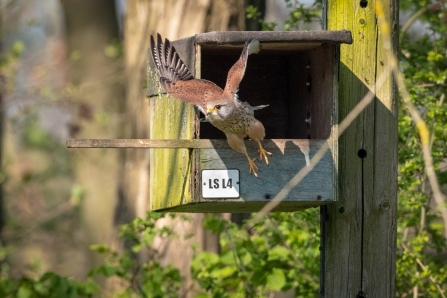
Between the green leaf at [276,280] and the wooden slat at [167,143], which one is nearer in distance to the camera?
the wooden slat at [167,143]

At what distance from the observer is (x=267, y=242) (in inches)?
208

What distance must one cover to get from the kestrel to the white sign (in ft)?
0.31

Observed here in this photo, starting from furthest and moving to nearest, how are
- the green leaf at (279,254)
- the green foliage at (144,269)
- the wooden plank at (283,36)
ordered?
the green leaf at (279,254), the green foliage at (144,269), the wooden plank at (283,36)

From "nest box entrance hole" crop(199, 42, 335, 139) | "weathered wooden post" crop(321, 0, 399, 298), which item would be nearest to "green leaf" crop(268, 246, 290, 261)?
"nest box entrance hole" crop(199, 42, 335, 139)

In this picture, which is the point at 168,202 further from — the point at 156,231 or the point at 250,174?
the point at 156,231

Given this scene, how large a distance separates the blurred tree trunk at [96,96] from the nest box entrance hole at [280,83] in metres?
5.40

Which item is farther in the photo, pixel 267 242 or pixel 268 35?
pixel 267 242

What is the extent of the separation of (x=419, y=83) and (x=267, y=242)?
4.78ft

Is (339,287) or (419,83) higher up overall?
(419,83)

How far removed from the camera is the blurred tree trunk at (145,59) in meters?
6.25

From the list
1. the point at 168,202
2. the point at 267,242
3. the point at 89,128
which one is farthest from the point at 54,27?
the point at 168,202

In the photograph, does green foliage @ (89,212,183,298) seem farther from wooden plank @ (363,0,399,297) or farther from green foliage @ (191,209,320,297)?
wooden plank @ (363,0,399,297)

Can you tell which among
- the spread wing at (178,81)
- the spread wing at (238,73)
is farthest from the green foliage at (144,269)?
the spread wing at (238,73)

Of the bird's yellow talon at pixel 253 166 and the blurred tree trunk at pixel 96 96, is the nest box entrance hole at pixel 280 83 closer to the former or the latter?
the bird's yellow talon at pixel 253 166
